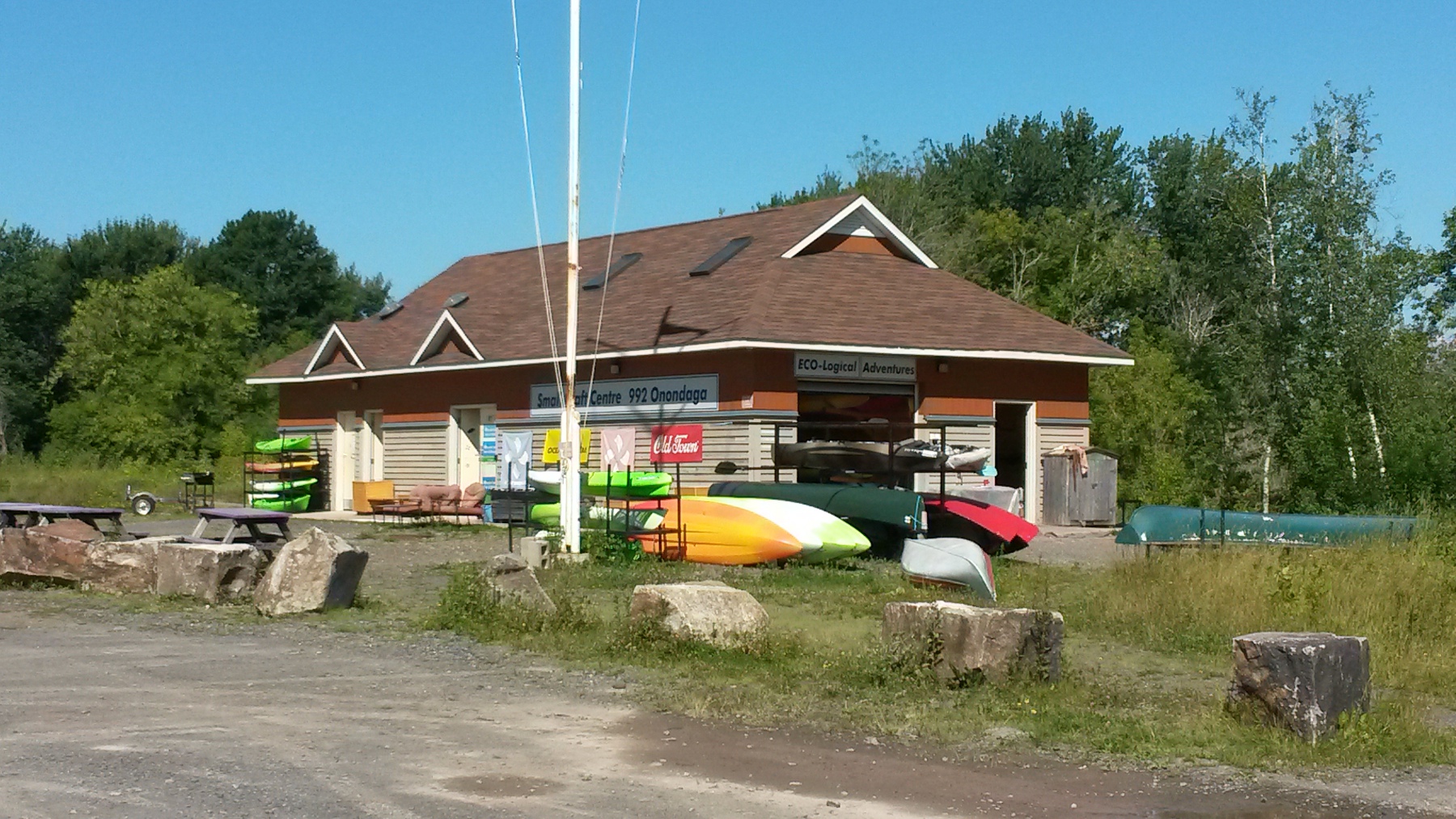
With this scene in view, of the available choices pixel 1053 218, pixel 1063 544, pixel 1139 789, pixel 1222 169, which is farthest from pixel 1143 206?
pixel 1139 789

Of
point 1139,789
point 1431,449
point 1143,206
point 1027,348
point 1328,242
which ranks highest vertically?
point 1143,206

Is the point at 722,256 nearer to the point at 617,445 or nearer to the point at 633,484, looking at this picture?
the point at 633,484

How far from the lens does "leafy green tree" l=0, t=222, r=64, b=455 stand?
65125 mm

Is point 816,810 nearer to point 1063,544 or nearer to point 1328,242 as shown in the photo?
point 1063,544

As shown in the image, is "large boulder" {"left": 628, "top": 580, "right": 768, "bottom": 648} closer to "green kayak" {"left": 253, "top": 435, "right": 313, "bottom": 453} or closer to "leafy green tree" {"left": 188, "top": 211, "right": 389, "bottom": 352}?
"green kayak" {"left": 253, "top": 435, "right": 313, "bottom": 453}

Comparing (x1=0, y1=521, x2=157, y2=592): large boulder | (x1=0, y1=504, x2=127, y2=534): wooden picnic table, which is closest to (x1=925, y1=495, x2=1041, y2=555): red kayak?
(x1=0, y1=521, x2=157, y2=592): large boulder

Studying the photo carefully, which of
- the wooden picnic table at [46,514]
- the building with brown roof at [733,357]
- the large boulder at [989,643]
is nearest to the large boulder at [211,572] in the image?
the wooden picnic table at [46,514]

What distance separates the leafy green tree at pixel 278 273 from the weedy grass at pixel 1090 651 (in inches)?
2347

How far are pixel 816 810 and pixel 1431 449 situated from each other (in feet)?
75.6

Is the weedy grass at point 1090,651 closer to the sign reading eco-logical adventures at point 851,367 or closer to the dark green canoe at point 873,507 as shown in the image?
the dark green canoe at point 873,507

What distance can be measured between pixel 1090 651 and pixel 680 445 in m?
9.47

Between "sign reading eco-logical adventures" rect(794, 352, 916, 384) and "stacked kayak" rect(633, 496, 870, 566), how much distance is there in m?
6.41

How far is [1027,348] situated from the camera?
28.6 meters

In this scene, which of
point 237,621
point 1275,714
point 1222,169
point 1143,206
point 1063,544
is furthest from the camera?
point 1143,206
